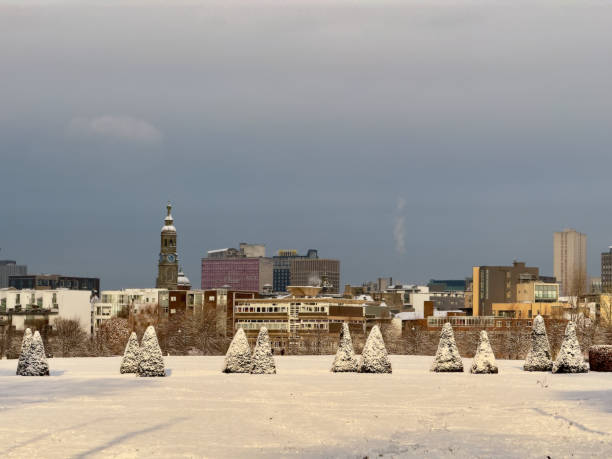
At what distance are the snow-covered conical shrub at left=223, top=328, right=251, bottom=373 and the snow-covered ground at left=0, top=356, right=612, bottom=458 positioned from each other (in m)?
2.45

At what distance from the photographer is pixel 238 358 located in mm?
65938

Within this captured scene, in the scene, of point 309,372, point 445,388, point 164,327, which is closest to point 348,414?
point 445,388

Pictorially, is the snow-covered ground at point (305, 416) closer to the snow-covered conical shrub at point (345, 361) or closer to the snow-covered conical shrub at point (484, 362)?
the snow-covered conical shrub at point (484, 362)

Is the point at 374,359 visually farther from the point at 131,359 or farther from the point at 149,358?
the point at 131,359

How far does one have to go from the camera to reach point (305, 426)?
3653cm

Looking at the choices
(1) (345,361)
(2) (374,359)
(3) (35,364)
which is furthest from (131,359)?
(2) (374,359)

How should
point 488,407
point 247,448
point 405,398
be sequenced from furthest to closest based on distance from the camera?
point 405,398 → point 488,407 → point 247,448

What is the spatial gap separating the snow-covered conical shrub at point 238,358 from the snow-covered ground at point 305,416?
2447 millimetres

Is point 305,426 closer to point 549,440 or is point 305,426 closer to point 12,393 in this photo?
point 549,440

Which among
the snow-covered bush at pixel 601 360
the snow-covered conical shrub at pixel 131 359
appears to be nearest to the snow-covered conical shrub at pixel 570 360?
the snow-covered bush at pixel 601 360

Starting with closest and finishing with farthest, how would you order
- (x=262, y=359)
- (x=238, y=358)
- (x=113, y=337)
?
(x=262, y=359) < (x=238, y=358) < (x=113, y=337)

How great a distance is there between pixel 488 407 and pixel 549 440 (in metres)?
11.1

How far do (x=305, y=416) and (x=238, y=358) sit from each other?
26.6 meters

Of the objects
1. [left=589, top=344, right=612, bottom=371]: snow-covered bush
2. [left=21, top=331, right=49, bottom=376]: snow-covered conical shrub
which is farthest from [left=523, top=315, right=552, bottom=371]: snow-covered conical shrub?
[left=21, top=331, right=49, bottom=376]: snow-covered conical shrub
